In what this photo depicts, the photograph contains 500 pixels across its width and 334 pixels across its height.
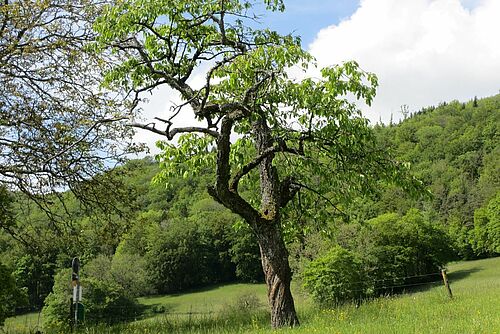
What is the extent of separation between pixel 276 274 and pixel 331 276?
123ft

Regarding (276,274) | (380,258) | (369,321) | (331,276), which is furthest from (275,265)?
(380,258)

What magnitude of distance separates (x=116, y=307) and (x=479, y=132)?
84216 millimetres

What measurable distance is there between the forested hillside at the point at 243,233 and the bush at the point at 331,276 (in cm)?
21

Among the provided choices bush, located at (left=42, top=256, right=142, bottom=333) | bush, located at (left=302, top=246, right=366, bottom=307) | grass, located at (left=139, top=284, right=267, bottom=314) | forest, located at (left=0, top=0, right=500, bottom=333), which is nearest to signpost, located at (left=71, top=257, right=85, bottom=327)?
forest, located at (left=0, top=0, right=500, bottom=333)

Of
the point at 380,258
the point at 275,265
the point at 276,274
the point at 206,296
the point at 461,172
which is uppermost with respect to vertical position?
the point at 461,172

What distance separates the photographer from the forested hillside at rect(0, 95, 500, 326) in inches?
566

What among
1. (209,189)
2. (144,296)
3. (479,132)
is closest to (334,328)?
(209,189)

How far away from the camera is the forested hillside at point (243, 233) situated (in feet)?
47.1

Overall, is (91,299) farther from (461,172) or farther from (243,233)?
(461,172)

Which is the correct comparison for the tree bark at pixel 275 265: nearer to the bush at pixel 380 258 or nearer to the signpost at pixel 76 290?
the signpost at pixel 76 290

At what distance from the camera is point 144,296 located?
7619 centimetres

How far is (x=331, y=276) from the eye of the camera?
4628cm

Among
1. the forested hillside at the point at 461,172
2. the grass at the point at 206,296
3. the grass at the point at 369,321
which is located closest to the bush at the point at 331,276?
the grass at the point at 206,296

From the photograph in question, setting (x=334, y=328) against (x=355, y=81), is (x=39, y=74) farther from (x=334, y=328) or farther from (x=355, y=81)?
(x=334, y=328)
